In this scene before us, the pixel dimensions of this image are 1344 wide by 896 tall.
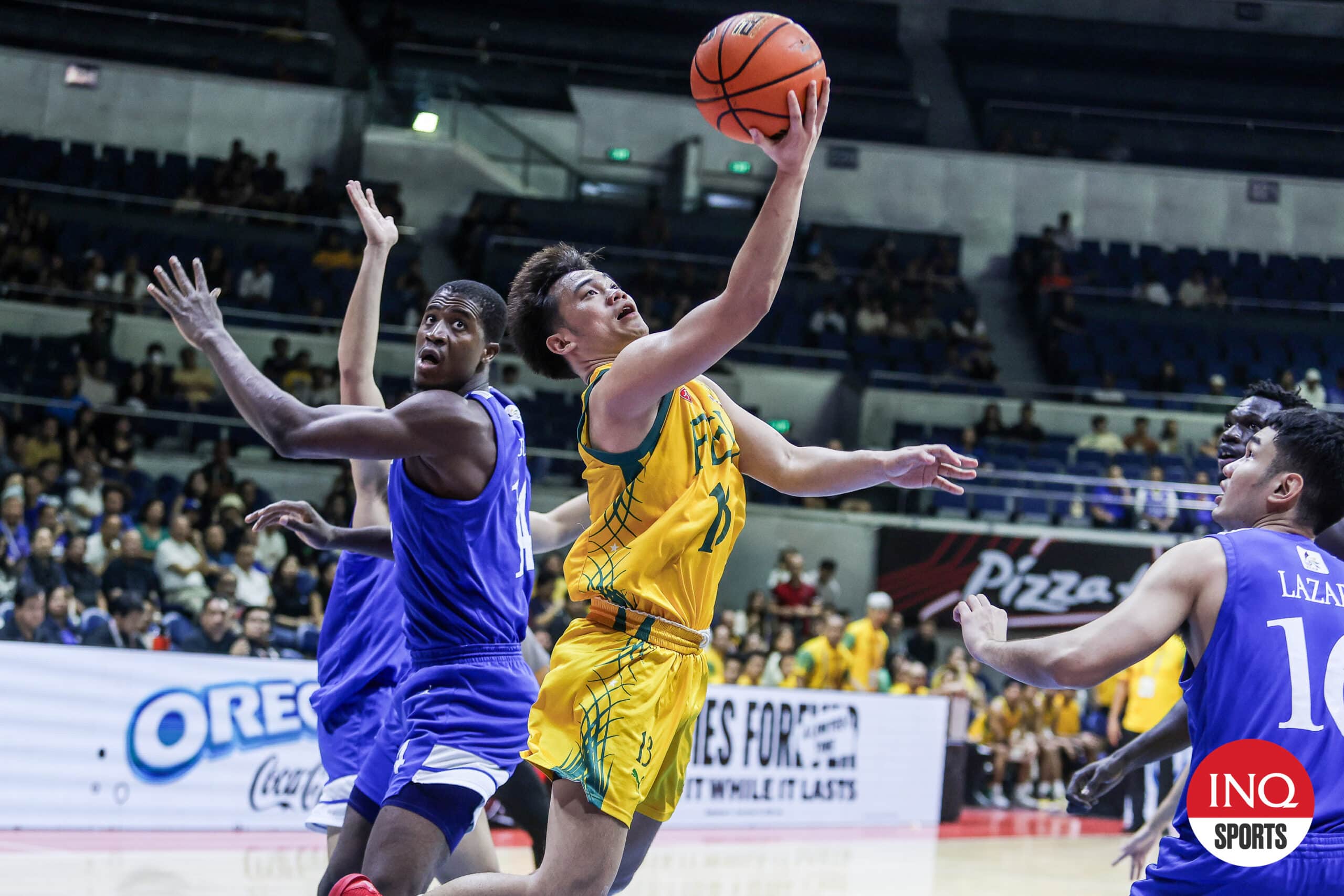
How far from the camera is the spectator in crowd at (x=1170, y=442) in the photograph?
1758 cm

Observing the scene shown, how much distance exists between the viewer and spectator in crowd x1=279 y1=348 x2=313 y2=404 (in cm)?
1458

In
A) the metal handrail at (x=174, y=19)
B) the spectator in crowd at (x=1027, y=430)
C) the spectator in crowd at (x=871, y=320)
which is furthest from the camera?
the metal handrail at (x=174, y=19)

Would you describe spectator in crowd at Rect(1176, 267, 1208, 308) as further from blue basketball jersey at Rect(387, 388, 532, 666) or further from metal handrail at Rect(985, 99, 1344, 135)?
blue basketball jersey at Rect(387, 388, 532, 666)

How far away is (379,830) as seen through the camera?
3.37 m

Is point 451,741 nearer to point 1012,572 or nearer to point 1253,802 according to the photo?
point 1253,802

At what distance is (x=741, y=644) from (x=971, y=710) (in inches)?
98.5

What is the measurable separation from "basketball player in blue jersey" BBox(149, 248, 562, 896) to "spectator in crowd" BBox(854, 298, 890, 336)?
15795 millimetres

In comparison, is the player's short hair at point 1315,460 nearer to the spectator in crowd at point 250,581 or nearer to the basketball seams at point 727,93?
the basketball seams at point 727,93

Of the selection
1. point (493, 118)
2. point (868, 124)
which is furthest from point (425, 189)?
point (868, 124)

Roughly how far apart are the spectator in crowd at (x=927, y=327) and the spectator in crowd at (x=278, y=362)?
891 centimetres

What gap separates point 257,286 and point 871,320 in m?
8.41

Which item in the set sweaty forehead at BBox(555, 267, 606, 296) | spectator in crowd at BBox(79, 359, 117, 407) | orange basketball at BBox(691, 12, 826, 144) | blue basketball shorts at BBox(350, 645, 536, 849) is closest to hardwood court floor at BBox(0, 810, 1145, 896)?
blue basketball shorts at BBox(350, 645, 536, 849)

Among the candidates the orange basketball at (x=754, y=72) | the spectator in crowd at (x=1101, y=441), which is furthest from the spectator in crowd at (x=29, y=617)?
the spectator in crowd at (x=1101, y=441)

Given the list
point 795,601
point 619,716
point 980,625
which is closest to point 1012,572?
point 795,601
